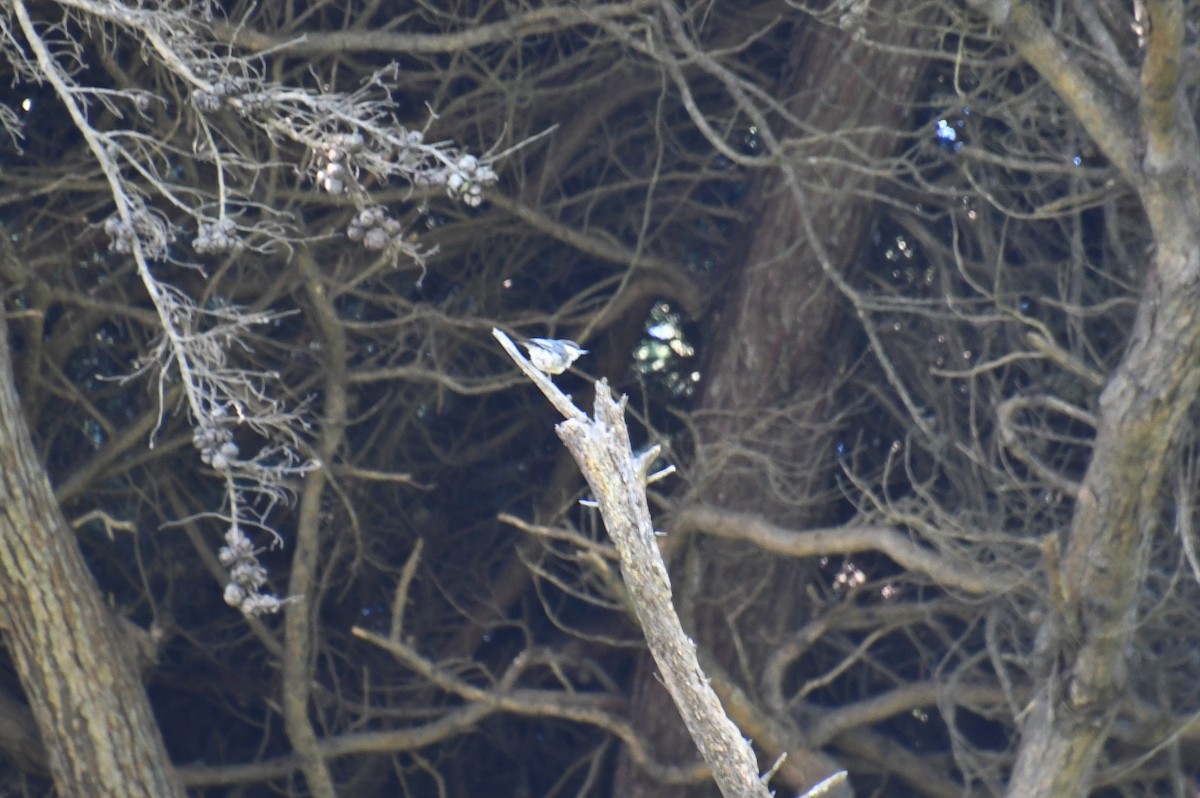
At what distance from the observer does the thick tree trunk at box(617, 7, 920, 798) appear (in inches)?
152

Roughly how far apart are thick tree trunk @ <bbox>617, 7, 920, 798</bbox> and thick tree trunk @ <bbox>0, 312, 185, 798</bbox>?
146 cm

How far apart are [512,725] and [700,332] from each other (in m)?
1.47

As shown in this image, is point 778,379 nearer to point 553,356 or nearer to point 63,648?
point 553,356

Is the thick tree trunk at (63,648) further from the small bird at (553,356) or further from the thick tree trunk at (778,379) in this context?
the thick tree trunk at (778,379)

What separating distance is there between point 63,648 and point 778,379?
2.00m

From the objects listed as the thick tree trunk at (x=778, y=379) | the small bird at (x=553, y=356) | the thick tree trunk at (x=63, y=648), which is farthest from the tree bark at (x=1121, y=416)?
the thick tree trunk at (x=63, y=648)

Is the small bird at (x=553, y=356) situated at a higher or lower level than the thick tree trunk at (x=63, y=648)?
higher

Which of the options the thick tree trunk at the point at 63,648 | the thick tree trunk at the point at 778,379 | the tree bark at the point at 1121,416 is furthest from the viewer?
the thick tree trunk at the point at 778,379

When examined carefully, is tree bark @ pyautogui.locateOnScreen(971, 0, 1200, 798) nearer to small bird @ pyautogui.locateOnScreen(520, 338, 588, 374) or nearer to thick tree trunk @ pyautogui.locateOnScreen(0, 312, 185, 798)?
small bird @ pyautogui.locateOnScreen(520, 338, 588, 374)

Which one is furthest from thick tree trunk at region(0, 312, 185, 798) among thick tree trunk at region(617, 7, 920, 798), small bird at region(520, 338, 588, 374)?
thick tree trunk at region(617, 7, 920, 798)

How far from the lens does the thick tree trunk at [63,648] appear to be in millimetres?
3100

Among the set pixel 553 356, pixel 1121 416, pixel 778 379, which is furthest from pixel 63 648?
pixel 1121 416

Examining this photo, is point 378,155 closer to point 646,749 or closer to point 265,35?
point 265,35

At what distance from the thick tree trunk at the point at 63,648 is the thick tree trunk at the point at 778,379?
4.78 ft
